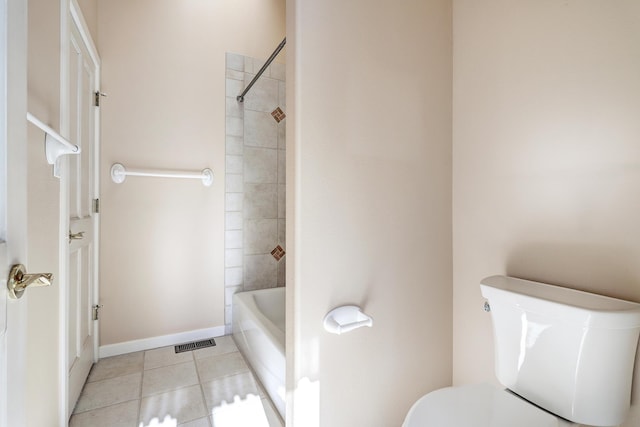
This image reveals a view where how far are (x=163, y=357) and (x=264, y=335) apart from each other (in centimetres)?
95

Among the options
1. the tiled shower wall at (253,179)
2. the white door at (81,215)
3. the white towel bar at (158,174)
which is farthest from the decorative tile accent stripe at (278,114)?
the white door at (81,215)

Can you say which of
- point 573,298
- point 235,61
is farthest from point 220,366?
point 235,61

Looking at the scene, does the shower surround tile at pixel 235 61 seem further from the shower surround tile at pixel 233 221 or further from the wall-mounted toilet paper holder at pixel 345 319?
the wall-mounted toilet paper holder at pixel 345 319

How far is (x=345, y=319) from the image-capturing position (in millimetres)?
1127

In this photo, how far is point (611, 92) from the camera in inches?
38.8

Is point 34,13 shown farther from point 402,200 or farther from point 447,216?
point 447,216

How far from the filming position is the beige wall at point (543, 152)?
967 millimetres

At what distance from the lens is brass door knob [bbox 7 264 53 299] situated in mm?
588

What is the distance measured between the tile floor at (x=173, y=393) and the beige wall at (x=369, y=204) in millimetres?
636

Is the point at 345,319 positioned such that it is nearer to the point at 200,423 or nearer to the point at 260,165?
the point at 200,423

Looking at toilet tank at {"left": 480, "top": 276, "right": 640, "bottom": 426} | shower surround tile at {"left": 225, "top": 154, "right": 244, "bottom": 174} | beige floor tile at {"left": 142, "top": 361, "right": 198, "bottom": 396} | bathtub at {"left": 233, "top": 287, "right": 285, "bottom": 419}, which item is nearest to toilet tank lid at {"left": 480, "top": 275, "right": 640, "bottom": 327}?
toilet tank at {"left": 480, "top": 276, "right": 640, "bottom": 426}

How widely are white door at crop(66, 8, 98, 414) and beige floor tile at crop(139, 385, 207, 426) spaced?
37 cm

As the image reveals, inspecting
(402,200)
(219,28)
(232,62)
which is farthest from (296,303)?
(219,28)

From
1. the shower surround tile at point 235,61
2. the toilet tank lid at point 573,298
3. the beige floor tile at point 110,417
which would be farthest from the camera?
the shower surround tile at point 235,61
